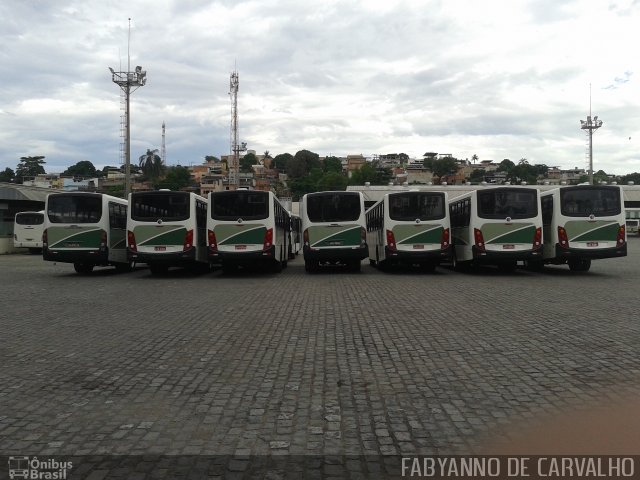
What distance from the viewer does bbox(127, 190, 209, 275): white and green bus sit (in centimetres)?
1831

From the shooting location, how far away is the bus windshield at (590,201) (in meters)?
17.7

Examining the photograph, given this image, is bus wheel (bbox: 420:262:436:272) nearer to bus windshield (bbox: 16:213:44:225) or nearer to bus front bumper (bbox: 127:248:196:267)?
bus front bumper (bbox: 127:248:196:267)

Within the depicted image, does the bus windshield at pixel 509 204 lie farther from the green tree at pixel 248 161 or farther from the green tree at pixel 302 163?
the green tree at pixel 248 161

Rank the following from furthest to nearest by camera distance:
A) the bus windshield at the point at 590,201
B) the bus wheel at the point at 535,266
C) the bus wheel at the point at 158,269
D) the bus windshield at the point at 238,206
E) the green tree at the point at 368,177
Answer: the green tree at the point at 368,177 → the bus wheel at the point at 535,266 → the bus wheel at the point at 158,269 → the bus windshield at the point at 238,206 → the bus windshield at the point at 590,201

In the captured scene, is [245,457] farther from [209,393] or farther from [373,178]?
[373,178]

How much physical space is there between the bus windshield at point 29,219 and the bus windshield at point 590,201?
32.3m

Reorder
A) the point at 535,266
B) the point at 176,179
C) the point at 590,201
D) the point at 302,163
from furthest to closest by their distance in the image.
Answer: the point at 302,163
the point at 176,179
the point at 535,266
the point at 590,201

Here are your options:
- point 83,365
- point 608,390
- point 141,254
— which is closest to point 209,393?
point 83,365

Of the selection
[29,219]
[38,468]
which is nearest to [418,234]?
[38,468]

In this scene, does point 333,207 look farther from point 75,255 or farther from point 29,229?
point 29,229

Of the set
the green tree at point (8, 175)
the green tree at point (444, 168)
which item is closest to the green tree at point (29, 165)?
the green tree at point (8, 175)

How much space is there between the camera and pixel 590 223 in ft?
57.9

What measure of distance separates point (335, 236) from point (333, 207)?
0.98 m

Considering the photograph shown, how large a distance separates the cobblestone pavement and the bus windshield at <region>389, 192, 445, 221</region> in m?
7.01
